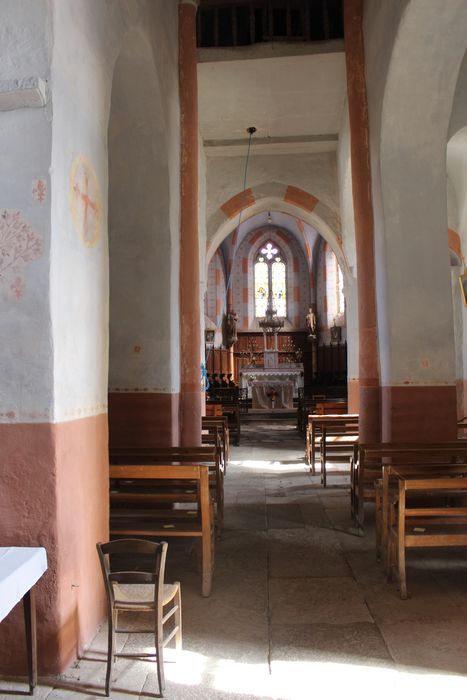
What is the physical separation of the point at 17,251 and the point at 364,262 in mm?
5350

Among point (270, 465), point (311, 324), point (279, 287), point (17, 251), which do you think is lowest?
point (270, 465)

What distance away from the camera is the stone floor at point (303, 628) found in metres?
2.87

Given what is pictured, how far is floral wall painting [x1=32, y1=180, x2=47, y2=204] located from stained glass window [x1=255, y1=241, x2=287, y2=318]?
848 inches

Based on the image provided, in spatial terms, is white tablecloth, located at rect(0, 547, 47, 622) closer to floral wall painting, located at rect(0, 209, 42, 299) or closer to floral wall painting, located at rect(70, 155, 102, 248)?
floral wall painting, located at rect(0, 209, 42, 299)

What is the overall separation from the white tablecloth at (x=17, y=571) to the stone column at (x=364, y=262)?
5.27 metres

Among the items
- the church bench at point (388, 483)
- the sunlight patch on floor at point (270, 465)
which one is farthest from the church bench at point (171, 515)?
the sunlight patch on floor at point (270, 465)

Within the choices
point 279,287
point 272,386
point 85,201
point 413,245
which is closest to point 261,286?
point 279,287

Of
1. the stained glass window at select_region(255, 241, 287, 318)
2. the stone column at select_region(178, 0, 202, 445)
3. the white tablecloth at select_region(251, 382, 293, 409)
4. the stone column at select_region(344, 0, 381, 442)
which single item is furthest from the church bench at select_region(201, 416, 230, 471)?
the stained glass window at select_region(255, 241, 287, 318)

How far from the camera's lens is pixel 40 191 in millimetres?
3080

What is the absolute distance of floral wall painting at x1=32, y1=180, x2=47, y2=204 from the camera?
3.08 m

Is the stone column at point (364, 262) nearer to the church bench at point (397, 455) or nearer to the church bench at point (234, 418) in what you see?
the church bench at point (397, 455)

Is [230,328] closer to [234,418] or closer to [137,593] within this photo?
[234,418]

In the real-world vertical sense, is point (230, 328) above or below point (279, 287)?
below

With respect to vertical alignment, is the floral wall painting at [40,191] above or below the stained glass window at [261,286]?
below
